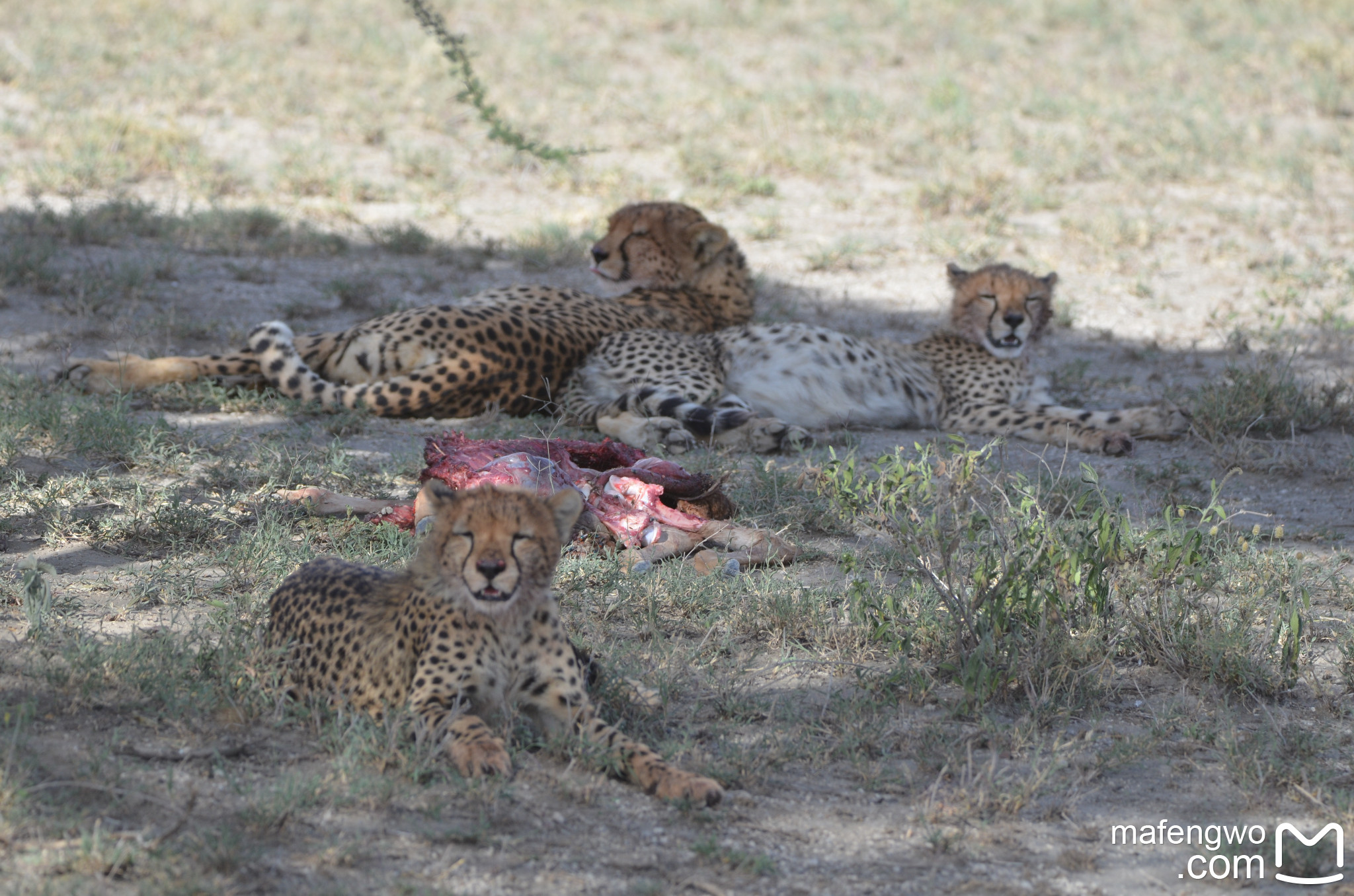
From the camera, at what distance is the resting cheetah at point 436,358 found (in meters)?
5.88

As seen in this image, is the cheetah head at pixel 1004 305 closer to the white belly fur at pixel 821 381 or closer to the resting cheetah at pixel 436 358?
the white belly fur at pixel 821 381

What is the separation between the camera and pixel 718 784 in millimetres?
2873

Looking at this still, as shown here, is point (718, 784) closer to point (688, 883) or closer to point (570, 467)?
point (688, 883)

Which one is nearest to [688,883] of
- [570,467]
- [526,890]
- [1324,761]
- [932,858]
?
[526,890]

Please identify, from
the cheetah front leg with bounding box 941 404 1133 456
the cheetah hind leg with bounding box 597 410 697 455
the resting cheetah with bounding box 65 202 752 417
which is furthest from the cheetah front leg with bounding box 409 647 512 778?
the cheetah front leg with bounding box 941 404 1133 456

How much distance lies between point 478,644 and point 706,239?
4335 millimetres

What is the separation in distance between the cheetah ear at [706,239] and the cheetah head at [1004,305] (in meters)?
1.12

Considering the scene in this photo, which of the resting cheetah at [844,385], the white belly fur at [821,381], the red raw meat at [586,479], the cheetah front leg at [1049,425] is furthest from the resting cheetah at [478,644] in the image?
the cheetah front leg at [1049,425]

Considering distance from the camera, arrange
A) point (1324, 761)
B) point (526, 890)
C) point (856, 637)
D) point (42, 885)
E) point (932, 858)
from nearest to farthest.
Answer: point (42, 885), point (526, 890), point (932, 858), point (1324, 761), point (856, 637)

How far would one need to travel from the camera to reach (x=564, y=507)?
2.89 meters

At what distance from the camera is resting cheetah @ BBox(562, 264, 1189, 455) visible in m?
5.92

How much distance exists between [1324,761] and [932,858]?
1.06 meters

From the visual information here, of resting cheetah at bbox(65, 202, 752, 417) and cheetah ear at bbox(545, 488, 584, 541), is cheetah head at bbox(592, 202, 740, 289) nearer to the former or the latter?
resting cheetah at bbox(65, 202, 752, 417)

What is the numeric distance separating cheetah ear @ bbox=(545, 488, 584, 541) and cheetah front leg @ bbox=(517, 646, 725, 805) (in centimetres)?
27
